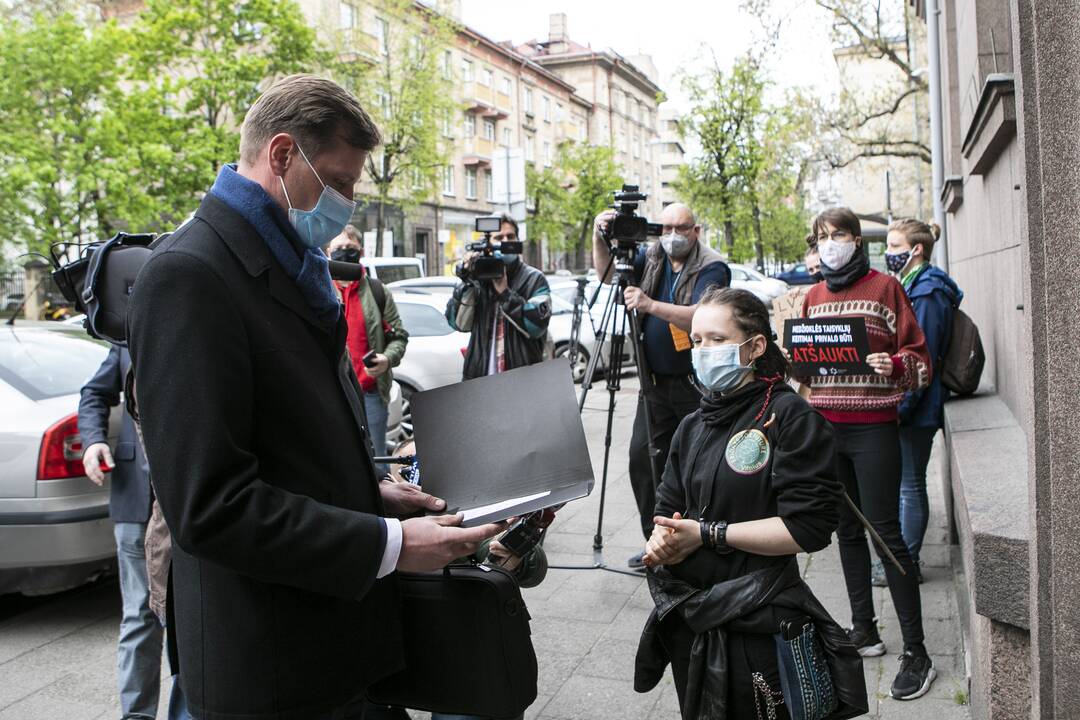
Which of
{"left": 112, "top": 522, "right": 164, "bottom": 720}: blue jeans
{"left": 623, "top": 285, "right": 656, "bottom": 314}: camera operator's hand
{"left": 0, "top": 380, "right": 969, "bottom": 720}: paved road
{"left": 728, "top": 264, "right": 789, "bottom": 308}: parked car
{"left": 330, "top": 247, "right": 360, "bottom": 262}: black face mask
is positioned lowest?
{"left": 0, "top": 380, "right": 969, "bottom": 720}: paved road

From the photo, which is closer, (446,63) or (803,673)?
(803,673)

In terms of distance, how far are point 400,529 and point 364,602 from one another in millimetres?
202

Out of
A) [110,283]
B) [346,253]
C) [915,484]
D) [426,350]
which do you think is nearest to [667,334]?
[915,484]

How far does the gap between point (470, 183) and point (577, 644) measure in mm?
48607

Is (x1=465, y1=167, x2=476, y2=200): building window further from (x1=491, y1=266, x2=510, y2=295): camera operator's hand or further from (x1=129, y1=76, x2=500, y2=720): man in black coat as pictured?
(x1=129, y1=76, x2=500, y2=720): man in black coat

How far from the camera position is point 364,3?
36438 millimetres

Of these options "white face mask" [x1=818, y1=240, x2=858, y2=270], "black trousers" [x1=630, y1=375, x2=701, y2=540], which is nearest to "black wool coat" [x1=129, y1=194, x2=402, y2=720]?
"white face mask" [x1=818, y1=240, x2=858, y2=270]

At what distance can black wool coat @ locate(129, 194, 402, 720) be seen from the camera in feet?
5.66

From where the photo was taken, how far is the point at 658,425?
17.5ft

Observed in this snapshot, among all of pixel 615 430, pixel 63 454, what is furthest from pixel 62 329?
pixel 615 430

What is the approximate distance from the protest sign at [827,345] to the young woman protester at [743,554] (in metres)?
1.60

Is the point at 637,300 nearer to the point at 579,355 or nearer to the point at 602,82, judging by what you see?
the point at 579,355

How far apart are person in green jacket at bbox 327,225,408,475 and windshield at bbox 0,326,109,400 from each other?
1.52m

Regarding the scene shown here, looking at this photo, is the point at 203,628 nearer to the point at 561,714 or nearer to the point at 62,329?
the point at 561,714
